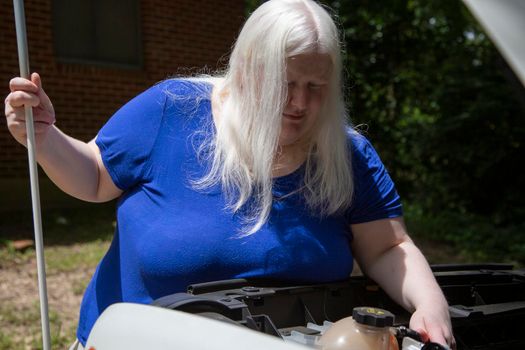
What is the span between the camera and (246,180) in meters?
1.92

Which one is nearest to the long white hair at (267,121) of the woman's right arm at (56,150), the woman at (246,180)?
the woman at (246,180)

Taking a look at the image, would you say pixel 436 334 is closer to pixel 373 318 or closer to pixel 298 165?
pixel 373 318

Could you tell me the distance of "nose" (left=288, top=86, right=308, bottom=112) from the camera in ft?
6.40

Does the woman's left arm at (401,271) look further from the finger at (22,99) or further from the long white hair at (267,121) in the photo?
the finger at (22,99)

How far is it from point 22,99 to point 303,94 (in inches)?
34.1

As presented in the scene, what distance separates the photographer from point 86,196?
1979 mm

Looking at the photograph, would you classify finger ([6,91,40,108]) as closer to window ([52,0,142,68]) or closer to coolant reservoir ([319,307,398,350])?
coolant reservoir ([319,307,398,350])

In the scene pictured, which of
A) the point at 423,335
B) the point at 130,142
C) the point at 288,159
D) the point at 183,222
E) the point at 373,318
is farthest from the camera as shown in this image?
the point at 288,159

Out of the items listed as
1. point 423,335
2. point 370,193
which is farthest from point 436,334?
point 370,193

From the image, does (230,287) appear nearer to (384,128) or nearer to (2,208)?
(2,208)

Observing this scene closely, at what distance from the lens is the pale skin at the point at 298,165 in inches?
68.6

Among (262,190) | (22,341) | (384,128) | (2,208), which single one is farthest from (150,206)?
(384,128)

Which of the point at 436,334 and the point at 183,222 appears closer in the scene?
the point at 436,334

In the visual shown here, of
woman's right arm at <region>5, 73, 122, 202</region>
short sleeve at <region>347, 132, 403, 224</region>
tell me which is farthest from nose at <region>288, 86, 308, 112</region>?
woman's right arm at <region>5, 73, 122, 202</region>
